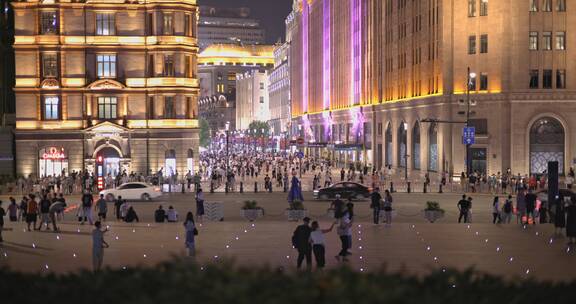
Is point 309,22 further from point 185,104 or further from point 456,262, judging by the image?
point 456,262

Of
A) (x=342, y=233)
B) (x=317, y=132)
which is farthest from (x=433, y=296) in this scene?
(x=317, y=132)

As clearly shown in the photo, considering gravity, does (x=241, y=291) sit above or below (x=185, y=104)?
below

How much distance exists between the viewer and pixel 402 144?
8556 centimetres

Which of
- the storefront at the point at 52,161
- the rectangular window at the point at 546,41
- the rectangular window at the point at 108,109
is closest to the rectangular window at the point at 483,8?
the rectangular window at the point at 546,41

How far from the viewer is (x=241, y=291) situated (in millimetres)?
10141

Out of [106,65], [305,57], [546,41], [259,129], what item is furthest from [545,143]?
[259,129]

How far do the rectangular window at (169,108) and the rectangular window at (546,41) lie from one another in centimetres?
3320

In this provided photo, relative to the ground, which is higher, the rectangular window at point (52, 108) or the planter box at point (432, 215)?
the rectangular window at point (52, 108)

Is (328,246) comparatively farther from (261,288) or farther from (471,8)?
(471,8)

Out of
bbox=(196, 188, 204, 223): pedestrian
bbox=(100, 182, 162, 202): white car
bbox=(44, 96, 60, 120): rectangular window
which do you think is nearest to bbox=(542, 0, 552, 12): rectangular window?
bbox=(100, 182, 162, 202): white car

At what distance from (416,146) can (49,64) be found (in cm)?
3718

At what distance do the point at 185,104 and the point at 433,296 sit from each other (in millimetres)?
59677

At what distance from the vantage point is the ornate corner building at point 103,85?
66562mm

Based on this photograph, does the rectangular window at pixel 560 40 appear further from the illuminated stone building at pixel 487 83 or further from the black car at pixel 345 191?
the black car at pixel 345 191
